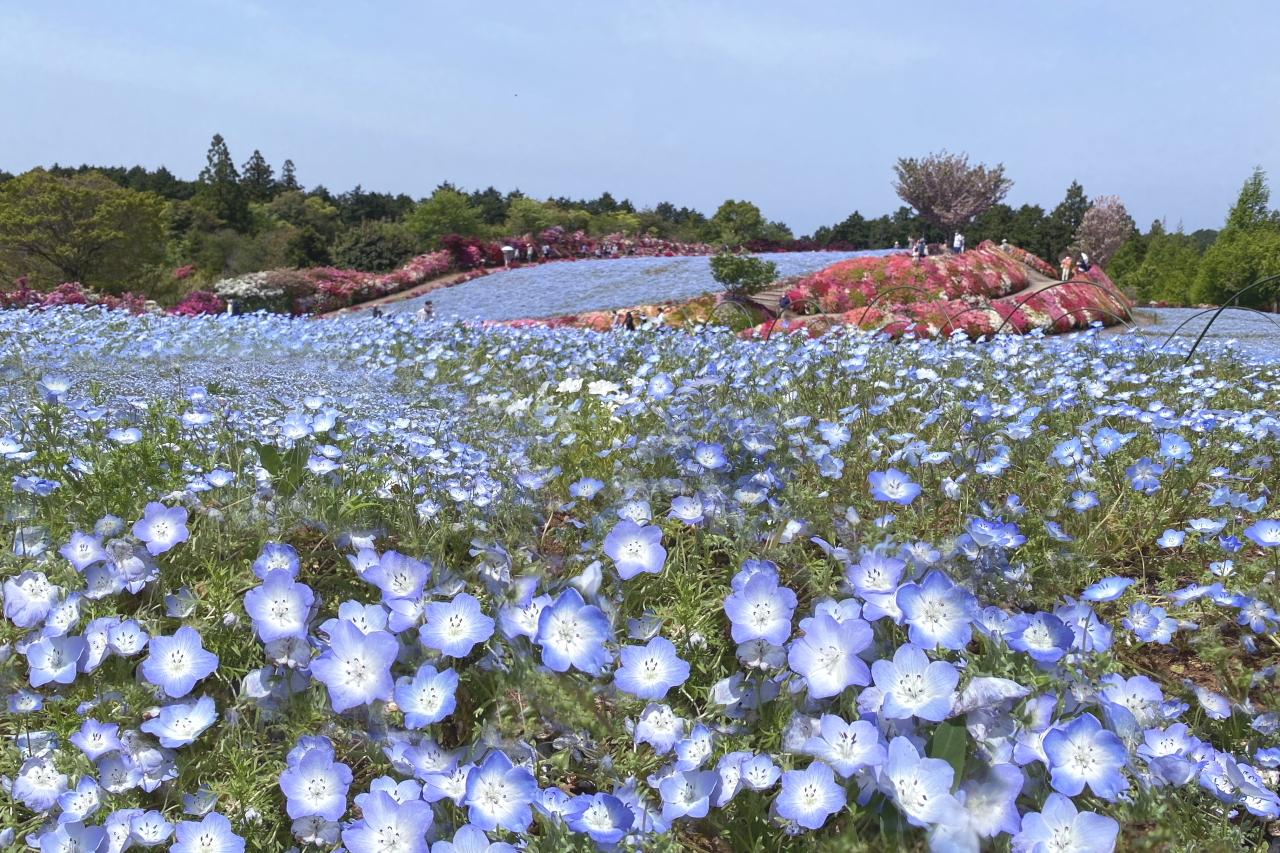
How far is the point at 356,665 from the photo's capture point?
56.9 inches

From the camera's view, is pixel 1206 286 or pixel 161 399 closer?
pixel 161 399

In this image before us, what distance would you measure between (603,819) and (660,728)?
0.24 m

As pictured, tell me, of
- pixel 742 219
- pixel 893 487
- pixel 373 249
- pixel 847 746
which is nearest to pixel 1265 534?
pixel 893 487

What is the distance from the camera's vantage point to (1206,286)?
107 feet

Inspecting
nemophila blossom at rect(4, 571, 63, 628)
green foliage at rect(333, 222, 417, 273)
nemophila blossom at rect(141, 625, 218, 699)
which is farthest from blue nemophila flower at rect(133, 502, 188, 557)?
green foliage at rect(333, 222, 417, 273)

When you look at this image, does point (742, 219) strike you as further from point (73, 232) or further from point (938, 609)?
point (938, 609)

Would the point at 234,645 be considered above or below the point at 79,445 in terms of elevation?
below

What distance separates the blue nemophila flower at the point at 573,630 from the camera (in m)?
1.47

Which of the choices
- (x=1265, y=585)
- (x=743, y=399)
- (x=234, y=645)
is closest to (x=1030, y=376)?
(x=743, y=399)

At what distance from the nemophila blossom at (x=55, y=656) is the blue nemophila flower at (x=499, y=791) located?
2.99 feet

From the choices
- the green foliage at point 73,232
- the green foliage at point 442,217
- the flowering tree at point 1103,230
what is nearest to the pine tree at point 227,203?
the green foliage at point 442,217

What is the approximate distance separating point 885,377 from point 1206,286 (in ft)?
115

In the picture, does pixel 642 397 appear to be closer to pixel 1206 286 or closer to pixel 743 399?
pixel 743 399

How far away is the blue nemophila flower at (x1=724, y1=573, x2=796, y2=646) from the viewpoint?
1.48 meters
